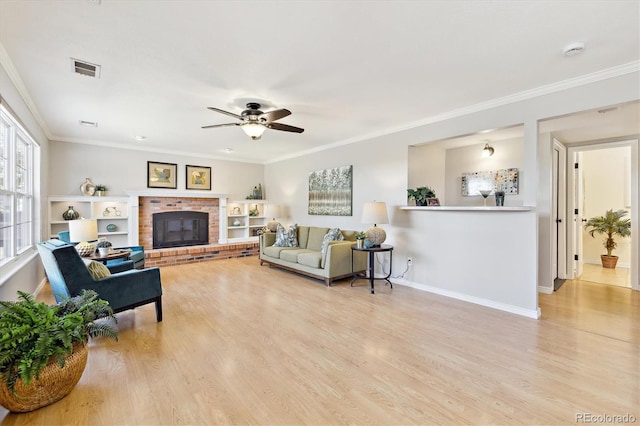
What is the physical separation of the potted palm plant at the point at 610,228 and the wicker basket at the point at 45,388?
7731mm

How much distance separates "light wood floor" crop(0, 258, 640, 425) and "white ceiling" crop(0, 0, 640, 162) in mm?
2516

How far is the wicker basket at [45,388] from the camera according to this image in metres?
1.71

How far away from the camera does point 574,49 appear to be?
241 cm

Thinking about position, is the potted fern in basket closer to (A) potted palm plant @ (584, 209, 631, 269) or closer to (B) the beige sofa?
(B) the beige sofa

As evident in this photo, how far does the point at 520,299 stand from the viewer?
3.42m

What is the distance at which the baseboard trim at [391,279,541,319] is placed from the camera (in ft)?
10.9

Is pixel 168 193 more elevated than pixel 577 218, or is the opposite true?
pixel 168 193

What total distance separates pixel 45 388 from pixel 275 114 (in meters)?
2.90

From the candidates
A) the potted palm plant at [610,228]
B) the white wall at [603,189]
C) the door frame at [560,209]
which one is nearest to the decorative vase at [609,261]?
the potted palm plant at [610,228]

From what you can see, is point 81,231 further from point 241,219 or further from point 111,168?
point 241,219

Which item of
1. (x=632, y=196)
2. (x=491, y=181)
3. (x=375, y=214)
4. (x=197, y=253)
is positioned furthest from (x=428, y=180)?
(x=197, y=253)

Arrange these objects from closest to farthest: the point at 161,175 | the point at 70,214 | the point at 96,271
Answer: the point at 96,271 → the point at 70,214 → the point at 161,175

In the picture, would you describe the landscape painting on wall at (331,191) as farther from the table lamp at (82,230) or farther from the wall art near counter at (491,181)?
the table lamp at (82,230)

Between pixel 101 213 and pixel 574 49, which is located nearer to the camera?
pixel 574 49
